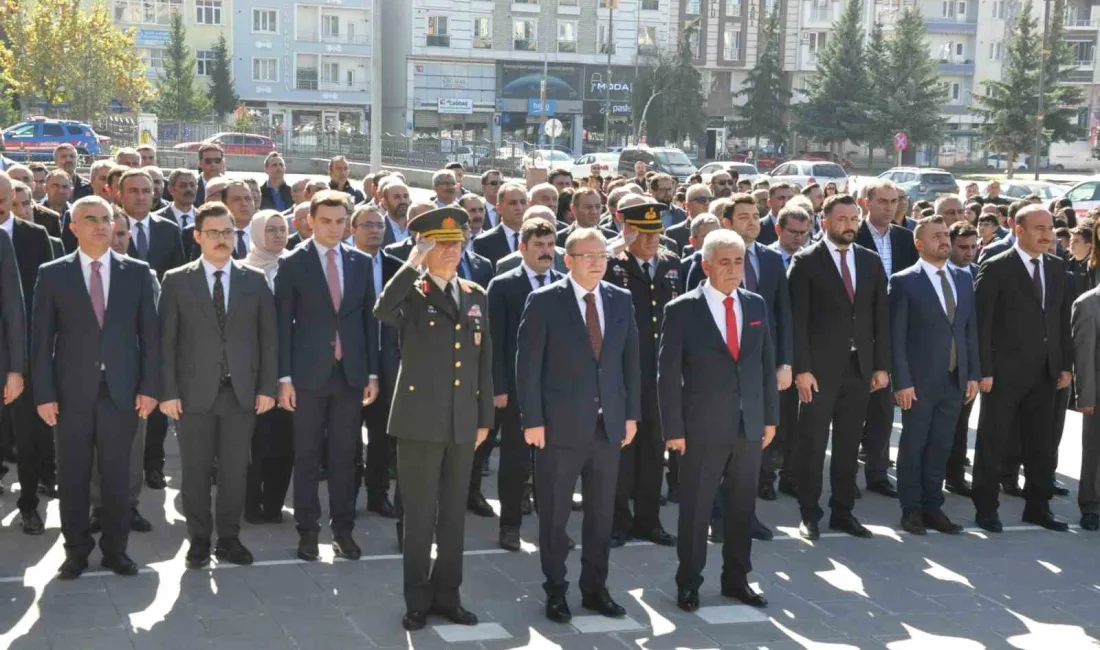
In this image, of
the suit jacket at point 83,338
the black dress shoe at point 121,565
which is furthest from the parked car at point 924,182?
the black dress shoe at point 121,565

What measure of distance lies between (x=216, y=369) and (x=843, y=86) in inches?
2552

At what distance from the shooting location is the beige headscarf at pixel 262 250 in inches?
368

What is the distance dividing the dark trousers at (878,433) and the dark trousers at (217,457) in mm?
4479

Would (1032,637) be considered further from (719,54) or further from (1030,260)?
(719,54)

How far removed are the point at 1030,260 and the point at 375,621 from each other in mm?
5608

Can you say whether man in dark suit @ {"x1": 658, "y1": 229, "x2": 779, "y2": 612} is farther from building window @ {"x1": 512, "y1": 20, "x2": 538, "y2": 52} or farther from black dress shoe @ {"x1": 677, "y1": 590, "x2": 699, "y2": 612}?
building window @ {"x1": 512, "y1": 20, "x2": 538, "y2": 52}

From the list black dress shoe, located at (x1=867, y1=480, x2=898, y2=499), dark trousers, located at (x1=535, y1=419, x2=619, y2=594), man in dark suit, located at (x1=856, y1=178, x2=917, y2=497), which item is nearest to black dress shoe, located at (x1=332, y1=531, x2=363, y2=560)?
dark trousers, located at (x1=535, y1=419, x2=619, y2=594)

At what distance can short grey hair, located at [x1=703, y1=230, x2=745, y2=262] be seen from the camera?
304 inches

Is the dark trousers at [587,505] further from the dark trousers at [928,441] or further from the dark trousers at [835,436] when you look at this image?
the dark trousers at [928,441]

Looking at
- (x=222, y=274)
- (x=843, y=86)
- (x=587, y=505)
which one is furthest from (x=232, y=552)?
(x=843, y=86)

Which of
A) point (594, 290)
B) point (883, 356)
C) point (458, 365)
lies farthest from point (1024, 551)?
point (458, 365)

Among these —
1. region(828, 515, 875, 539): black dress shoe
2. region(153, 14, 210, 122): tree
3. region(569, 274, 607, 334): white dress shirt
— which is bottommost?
region(828, 515, 875, 539): black dress shoe

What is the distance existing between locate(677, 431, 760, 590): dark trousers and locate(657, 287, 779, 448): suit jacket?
10 centimetres

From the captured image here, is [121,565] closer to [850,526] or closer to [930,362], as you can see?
[850,526]
